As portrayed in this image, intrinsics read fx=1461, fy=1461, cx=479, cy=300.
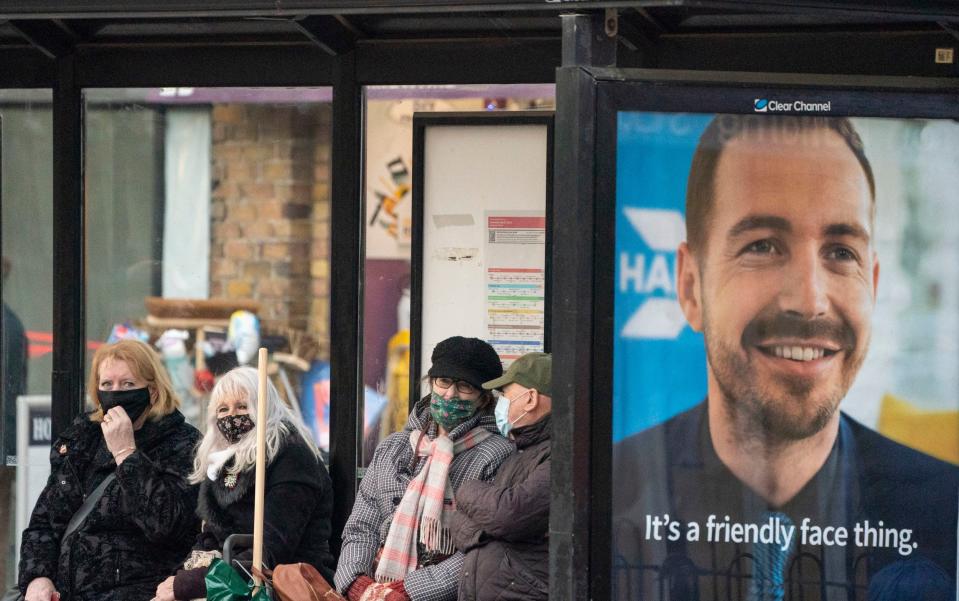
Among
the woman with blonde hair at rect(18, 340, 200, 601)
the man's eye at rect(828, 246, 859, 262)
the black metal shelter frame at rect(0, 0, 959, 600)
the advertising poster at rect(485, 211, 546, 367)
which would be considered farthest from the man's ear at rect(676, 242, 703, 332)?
the woman with blonde hair at rect(18, 340, 200, 601)

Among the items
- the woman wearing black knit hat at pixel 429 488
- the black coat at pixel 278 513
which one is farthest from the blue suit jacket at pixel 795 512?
the black coat at pixel 278 513

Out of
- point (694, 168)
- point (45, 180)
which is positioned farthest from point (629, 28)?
point (45, 180)

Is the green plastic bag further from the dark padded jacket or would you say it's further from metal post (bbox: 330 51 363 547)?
metal post (bbox: 330 51 363 547)

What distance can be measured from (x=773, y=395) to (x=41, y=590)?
3.25 m

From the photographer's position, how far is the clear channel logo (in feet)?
14.8

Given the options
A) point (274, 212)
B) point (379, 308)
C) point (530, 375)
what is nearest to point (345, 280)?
point (379, 308)

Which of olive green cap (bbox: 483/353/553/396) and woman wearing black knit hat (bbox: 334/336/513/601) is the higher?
olive green cap (bbox: 483/353/553/396)

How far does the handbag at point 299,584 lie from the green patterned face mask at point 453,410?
0.78 m

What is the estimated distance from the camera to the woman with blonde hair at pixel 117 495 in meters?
6.00

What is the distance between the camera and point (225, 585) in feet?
17.4

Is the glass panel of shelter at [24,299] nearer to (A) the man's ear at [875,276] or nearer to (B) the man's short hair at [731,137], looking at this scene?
(B) the man's short hair at [731,137]

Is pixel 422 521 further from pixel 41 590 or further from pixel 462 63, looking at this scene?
pixel 462 63

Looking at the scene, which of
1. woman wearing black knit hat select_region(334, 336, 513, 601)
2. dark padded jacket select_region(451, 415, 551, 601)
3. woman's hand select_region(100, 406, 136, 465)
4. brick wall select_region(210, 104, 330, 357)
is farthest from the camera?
brick wall select_region(210, 104, 330, 357)

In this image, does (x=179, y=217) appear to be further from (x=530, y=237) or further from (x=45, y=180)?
(x=530, y=237)
